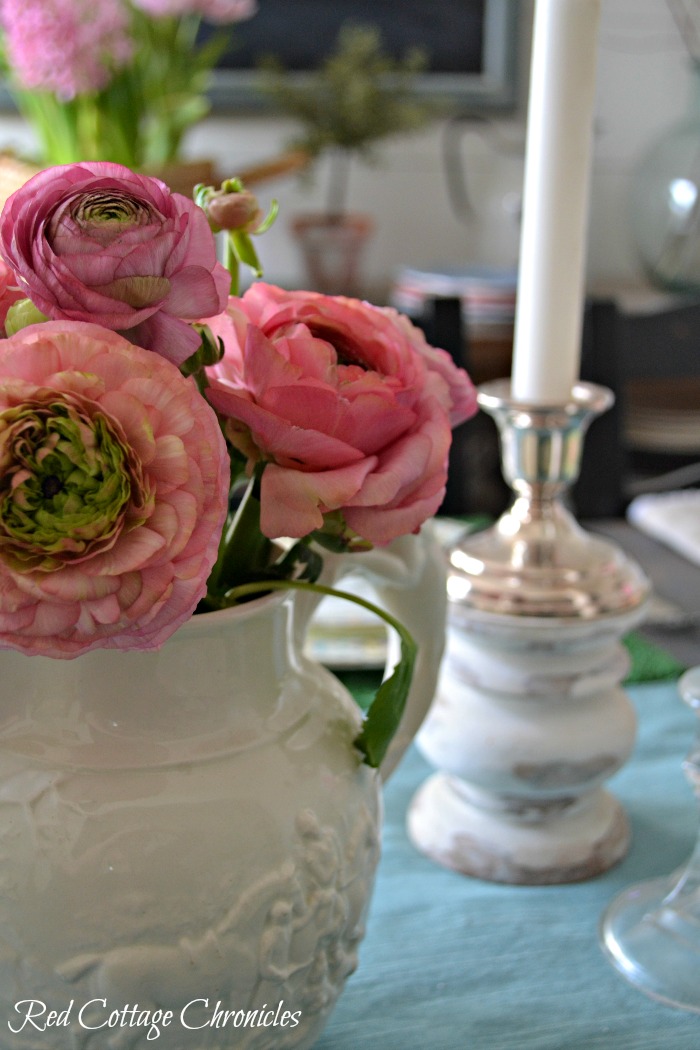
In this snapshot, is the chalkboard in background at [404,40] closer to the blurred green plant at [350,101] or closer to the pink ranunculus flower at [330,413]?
the blurred green plant at [350,101]

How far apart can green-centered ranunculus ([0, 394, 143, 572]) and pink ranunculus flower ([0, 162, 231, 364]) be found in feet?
0.11

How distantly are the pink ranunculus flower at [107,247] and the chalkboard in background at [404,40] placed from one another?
1574 mm

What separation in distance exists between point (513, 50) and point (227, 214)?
1.62m

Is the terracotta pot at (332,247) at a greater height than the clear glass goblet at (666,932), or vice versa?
the terracotta pot at (332,247)

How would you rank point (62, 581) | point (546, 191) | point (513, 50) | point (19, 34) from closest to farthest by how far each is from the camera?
point (62, 581)
point (546, 191)
point (19, 34)
point (513, 50)

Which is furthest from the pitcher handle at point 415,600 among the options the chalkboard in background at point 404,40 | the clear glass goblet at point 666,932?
the chalkboard in background at point 404,40

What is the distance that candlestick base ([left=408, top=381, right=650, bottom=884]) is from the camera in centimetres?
51

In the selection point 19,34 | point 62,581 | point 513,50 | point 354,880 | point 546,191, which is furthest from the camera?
point 513,50

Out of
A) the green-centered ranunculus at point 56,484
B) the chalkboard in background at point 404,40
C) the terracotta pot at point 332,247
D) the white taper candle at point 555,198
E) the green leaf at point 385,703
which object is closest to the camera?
the green-centered ranunculus at point 56,484

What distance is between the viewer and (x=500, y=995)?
424 millimetres

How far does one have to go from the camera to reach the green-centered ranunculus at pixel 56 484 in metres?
0.25

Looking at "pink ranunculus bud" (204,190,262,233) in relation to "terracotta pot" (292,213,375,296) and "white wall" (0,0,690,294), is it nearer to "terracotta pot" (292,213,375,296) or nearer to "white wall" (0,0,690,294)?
"terracotta pot" (292,213,375,296)

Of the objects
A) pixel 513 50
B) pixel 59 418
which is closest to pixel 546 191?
pixel 59 418

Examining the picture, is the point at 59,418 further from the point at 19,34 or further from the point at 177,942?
the point at 19,34
